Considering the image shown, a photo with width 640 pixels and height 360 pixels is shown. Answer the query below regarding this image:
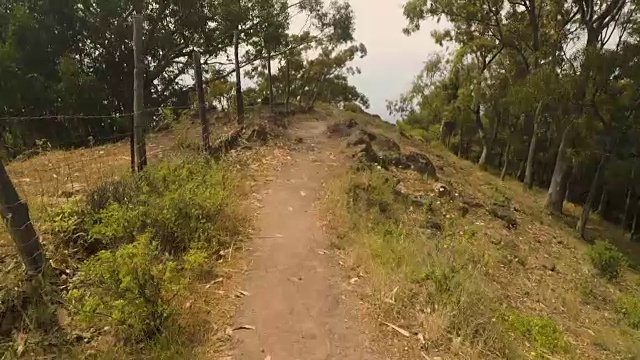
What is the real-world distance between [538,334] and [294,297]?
2532 millimetres

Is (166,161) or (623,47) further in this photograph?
(623,47)

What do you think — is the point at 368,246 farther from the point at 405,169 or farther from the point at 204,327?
the point at 405,169

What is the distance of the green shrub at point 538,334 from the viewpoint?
15.5 feet

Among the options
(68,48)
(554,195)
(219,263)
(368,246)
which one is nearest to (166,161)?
(219,263)

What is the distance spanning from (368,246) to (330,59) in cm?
1953

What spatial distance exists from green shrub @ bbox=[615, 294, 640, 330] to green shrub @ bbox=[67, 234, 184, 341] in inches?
312

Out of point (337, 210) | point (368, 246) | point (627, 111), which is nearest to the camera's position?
point (368, 246)

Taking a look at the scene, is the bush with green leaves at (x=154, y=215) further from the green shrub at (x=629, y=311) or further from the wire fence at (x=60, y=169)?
the green shrub at (x=629, y=311)

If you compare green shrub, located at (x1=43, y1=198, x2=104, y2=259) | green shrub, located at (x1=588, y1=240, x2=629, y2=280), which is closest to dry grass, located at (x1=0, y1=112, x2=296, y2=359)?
green shrub, located at (x1=43, y1=198, x2=104, y2=259)

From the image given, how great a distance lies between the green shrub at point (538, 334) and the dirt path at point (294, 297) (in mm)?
1714

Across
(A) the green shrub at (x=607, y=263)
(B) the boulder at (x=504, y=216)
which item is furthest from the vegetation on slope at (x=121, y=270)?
(A) the green shrub at (x=607, y=263)

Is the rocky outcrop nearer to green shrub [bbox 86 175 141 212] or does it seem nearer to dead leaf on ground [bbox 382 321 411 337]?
green shrub [bbox 86 175 141 212]

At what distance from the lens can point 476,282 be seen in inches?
208

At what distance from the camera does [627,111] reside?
17.1 meters
